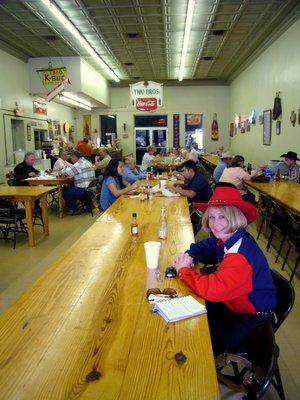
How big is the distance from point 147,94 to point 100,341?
10901 mm

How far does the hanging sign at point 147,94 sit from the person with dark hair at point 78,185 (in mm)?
4210

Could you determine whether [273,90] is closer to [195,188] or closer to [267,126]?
[267,126]

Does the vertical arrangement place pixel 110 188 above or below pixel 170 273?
above

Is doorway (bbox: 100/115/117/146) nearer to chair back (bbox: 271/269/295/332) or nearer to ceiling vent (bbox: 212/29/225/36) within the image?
ceiling vent (bbox: 212/29/225/36)

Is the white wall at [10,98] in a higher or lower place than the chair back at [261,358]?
higher

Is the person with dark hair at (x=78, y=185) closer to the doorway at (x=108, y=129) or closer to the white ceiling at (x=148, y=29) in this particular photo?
the white ceiling at (x=148, y=29)

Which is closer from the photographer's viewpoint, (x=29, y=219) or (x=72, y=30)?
(x=29, y=219)

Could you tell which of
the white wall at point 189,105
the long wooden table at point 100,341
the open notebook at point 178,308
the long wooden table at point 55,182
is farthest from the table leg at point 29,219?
the white wall at point 189,105

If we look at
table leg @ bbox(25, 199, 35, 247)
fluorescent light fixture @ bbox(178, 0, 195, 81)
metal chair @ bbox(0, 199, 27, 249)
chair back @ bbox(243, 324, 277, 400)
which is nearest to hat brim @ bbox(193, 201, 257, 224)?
chair back @ bbox(243, 324, 277, 400)

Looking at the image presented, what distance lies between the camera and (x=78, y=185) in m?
8.17

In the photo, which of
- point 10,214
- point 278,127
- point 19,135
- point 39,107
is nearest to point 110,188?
point 10,214

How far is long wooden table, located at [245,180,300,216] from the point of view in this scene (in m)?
4.54

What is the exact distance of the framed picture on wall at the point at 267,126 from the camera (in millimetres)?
9703

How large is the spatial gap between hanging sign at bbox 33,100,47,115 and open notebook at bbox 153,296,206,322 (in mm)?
10887
